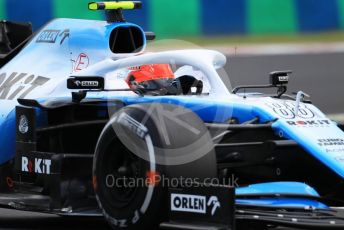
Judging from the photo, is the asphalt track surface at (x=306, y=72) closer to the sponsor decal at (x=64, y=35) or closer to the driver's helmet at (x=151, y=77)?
the driver's helmet at (x=151, y=77)

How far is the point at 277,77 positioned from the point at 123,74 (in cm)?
128

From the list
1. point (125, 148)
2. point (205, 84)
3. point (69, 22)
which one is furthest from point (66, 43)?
point (125, 148)

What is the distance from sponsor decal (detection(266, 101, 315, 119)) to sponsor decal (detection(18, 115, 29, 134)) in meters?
2.02

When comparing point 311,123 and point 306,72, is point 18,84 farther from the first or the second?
point 306,72

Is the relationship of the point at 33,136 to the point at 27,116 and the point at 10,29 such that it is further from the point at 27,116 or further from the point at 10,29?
the point at 10,29

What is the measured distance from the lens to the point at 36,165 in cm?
736

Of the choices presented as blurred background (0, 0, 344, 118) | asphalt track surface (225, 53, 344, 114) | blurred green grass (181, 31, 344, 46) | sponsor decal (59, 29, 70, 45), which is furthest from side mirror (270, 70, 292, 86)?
blurred green grass (181, 31, 344, 46)

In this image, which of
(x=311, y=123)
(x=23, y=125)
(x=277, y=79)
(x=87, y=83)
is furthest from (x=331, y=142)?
(x=23, y=125)

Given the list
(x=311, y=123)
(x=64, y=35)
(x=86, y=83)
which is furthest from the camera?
(x=64, y=35)

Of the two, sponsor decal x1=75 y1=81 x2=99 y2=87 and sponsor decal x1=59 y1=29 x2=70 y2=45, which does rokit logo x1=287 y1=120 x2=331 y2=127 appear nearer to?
sponsor decal x1=75 y1=81 x2=99 y2=87

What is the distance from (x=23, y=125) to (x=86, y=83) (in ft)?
2.53

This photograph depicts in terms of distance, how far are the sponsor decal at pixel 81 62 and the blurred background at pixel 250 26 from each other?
9611 millimetres

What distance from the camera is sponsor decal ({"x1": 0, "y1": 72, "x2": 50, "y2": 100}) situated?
25.8 feet

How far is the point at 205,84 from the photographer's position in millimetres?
7762
